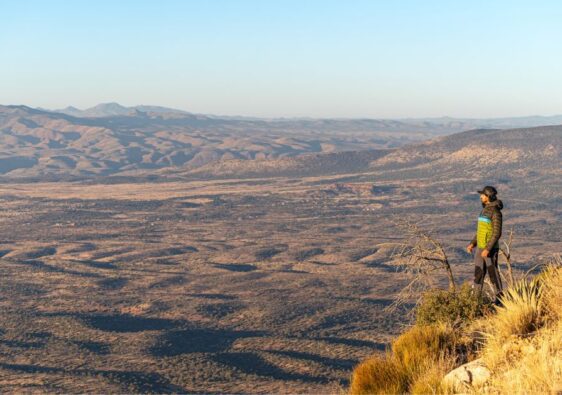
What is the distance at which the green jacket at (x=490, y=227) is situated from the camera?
40.4 ft

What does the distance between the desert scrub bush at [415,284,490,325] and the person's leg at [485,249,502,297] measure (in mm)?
300

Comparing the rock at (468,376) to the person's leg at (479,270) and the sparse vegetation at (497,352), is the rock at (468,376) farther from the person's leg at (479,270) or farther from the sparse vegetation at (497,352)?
the person's leg at (479,270)

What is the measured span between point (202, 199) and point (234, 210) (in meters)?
12.3

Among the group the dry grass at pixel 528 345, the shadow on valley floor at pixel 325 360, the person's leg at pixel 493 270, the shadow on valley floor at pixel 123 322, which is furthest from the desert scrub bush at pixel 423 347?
the shadow on valley floor at pixel 123 322

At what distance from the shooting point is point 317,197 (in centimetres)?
12531

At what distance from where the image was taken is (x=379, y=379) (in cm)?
959

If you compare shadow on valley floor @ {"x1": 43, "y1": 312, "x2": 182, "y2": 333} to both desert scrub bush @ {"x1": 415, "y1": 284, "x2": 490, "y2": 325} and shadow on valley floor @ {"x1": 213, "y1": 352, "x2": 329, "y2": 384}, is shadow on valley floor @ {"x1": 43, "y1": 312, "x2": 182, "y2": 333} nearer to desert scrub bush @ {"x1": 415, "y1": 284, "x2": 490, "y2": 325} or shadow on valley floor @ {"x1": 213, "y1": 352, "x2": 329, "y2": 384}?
shadow on valley floor @ {"x1": 213, "y1": 352, "x2": 329, "y2": 384}

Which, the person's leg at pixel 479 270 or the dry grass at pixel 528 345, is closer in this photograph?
the dry grass at pixel 528 345

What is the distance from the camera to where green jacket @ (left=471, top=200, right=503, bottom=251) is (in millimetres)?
12305

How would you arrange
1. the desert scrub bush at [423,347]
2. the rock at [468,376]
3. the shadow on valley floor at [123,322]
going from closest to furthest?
1. the rock at [468,376]
2. the desert scrub bush at [423,347]
3. the shadow on valley floor at [123,322]

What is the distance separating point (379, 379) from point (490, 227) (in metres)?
4.11

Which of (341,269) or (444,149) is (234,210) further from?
(444,149)

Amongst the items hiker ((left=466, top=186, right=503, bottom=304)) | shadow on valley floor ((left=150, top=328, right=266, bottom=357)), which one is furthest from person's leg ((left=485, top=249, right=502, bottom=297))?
Answer: shadow on valley floor ((left=150, top=328, right=266, bottom=357))

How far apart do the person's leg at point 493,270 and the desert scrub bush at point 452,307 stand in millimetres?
300
